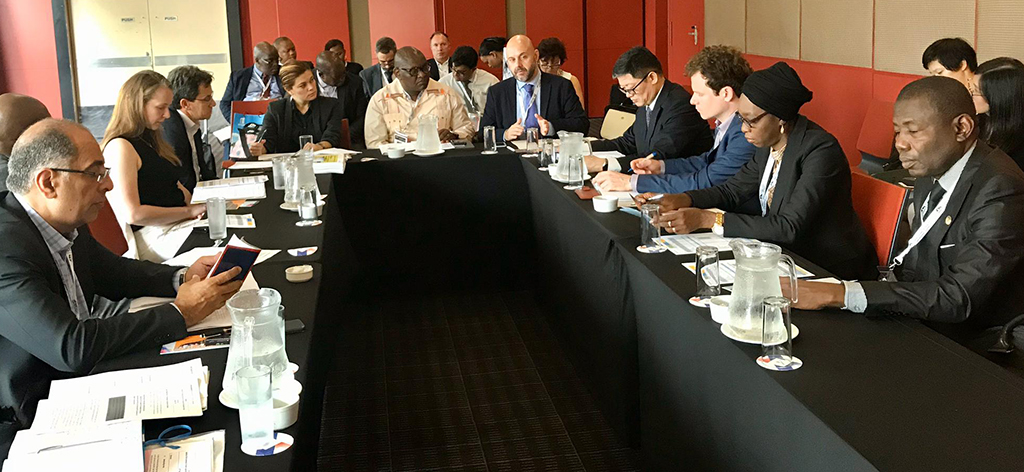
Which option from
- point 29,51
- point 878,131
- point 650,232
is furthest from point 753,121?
point 29,51

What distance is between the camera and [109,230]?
3.68 m

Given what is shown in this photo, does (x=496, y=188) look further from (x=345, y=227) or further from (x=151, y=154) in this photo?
(x=151, y=154)

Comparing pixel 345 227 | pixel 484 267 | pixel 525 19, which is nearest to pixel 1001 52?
pixel 484 267

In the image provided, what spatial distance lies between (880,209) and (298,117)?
148 inches

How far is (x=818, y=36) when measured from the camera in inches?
274

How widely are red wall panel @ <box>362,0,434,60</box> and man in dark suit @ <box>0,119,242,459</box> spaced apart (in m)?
8.61

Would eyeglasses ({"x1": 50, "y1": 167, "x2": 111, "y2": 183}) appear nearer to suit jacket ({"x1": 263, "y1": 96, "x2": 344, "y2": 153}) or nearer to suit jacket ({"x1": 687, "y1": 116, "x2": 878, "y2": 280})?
suit jacket ({"x1": 687, "y1": 116, "x2": 878, "y2": 280})

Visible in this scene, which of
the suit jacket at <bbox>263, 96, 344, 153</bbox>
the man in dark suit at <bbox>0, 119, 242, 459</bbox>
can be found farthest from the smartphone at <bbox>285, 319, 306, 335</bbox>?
the suit jacket at <bbox>263, 96, 344, 153</bbox>

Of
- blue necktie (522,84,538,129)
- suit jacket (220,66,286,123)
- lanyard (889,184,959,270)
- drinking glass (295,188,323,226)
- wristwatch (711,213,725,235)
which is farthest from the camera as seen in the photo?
suit jacket (220,66,286,123)

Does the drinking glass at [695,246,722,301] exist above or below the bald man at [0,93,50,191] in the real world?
below

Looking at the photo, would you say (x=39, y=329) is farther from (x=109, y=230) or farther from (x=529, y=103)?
(x=529, y=103)

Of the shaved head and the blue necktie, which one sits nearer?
the shaved head

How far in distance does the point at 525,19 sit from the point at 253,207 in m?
7.75

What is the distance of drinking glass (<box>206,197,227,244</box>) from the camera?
129 inches
